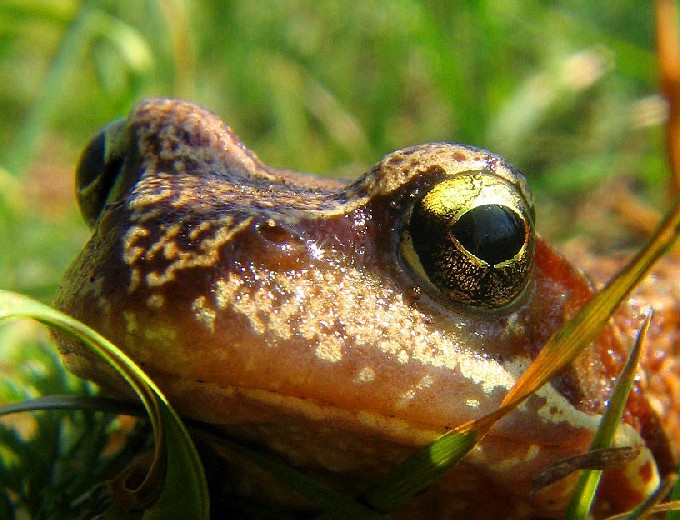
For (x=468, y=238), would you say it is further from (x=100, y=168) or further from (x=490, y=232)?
(x=100, y=168)

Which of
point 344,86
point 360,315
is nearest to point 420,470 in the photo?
point 360,315

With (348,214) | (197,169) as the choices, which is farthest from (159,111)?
(348,214)

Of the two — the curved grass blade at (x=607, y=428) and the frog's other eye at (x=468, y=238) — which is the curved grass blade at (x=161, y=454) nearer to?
the frog's other eye at (x=468, y=238)

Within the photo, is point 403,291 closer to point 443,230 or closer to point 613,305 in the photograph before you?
point 443,230

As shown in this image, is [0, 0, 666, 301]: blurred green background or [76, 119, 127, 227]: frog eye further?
[0, 0, 666, 301]: blurred green background

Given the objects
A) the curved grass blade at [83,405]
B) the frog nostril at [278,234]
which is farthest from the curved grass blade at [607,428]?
the curved grass blade at [83,405]

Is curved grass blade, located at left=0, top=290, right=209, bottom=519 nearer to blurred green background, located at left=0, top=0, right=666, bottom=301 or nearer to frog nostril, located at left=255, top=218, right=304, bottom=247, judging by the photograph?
frog nostril, located at left=255, top=218, right=304, bottom=247

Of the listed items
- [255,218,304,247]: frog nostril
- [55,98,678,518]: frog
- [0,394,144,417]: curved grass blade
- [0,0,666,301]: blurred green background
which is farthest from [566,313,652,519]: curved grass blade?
[0,0,666,301]: blurred green background
